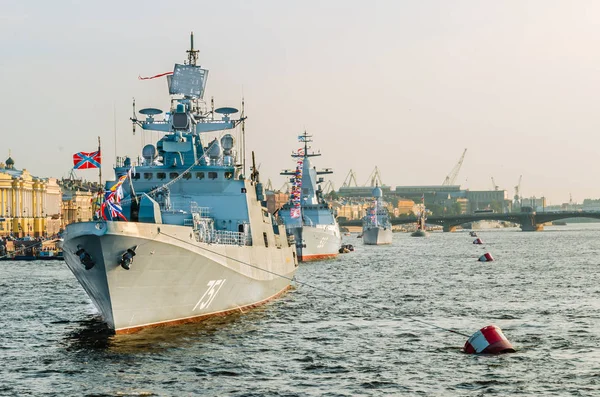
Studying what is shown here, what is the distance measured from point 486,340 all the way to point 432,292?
24.4 metres

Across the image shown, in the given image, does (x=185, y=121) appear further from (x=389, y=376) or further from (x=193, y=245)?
(x=389, y=376)

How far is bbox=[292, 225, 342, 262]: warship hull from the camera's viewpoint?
9875 centimetres

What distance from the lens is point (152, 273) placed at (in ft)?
106

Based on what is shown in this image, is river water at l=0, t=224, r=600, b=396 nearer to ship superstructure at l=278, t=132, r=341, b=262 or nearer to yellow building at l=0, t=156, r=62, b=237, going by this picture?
ship superstructure at l=278, t=132, r=341, b=262

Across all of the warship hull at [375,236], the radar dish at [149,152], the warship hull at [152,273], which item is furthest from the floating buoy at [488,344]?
the warship hull at [375,236]

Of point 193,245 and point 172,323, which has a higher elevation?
point 193,245

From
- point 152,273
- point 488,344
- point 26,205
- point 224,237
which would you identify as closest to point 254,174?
point 224,237

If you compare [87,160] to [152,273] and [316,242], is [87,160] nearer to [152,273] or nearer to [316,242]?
[152,273]

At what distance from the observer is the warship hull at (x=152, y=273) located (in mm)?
30812

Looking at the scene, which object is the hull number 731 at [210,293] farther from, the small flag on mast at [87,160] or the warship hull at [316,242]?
the warship hull at [316,242]

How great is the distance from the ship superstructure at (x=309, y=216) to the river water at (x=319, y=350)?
149ft

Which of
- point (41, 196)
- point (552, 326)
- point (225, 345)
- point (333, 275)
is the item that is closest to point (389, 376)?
point (225, 345)

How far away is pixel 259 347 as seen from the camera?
3247cm

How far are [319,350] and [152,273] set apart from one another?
6.20 metres
